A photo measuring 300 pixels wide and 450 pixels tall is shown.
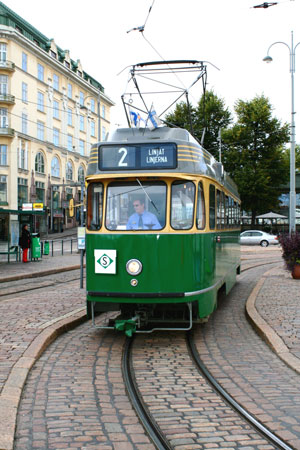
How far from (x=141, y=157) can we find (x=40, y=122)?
2011 inches

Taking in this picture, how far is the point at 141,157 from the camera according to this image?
24.7 ft

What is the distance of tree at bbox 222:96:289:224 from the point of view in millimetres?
49719

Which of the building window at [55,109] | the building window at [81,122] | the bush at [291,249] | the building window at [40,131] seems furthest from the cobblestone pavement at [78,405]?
the building window at [81,122]

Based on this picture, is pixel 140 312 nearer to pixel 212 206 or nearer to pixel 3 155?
pixel 212 206

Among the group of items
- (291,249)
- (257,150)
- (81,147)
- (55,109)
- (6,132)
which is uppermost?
(55,109)

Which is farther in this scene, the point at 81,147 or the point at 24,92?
the point at 81,147

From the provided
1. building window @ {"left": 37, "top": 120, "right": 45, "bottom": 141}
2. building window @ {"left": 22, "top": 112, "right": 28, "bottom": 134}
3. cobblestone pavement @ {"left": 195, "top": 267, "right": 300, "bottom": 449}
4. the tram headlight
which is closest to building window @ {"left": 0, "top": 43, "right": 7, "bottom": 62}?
A: building window @ {"left": 22, "top": 112, "right": 28, "bottom": 134}

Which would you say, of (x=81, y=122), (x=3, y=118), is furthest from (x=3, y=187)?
(x=81, y=122)

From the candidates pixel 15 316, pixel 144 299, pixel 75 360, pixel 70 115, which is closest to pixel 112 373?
pixel 75 360

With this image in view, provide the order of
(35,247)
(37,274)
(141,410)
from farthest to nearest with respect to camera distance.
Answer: (35,247)
(37,274)
(141,410)

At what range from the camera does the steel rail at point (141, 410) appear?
409 centimetres

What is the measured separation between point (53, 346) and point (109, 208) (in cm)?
208

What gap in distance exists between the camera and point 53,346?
737 centimetres

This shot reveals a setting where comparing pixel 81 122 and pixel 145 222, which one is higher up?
pixel 81 122
